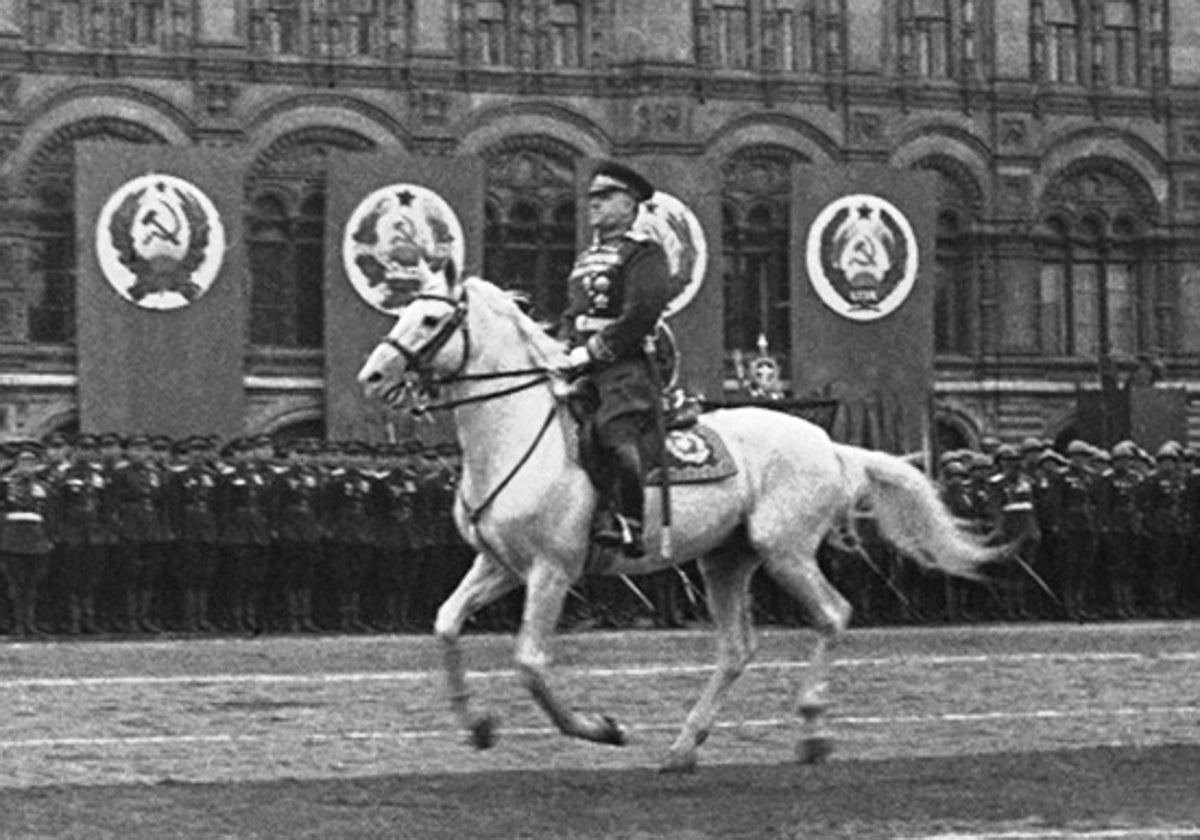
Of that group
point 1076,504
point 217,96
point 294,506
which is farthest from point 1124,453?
point 217,96

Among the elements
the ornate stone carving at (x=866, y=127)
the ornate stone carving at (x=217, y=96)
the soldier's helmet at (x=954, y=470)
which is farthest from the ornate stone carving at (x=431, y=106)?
the soldier's helmet at (x=954, y=470)

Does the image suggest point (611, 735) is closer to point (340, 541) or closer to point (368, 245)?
point (340, 541)

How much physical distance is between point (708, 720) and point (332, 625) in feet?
43.4

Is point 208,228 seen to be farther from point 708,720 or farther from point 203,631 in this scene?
point 708,720

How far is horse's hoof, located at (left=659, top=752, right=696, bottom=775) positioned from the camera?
1288cm

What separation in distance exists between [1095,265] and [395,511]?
2265 cm

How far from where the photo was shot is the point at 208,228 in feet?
129

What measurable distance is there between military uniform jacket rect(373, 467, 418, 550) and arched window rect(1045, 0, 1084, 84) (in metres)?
22.6

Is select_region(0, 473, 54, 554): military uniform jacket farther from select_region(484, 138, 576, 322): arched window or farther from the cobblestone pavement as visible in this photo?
select_region(484, 138, 576, 322): arched window

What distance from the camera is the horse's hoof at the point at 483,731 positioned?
43.1 feet

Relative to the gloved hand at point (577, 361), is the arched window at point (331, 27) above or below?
above

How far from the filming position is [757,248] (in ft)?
146

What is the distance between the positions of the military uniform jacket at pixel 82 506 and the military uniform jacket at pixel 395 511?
→ 2.08 meters

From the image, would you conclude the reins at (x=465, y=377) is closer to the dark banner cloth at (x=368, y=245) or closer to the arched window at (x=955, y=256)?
the dark banner cloth at (x=368, y=245)
